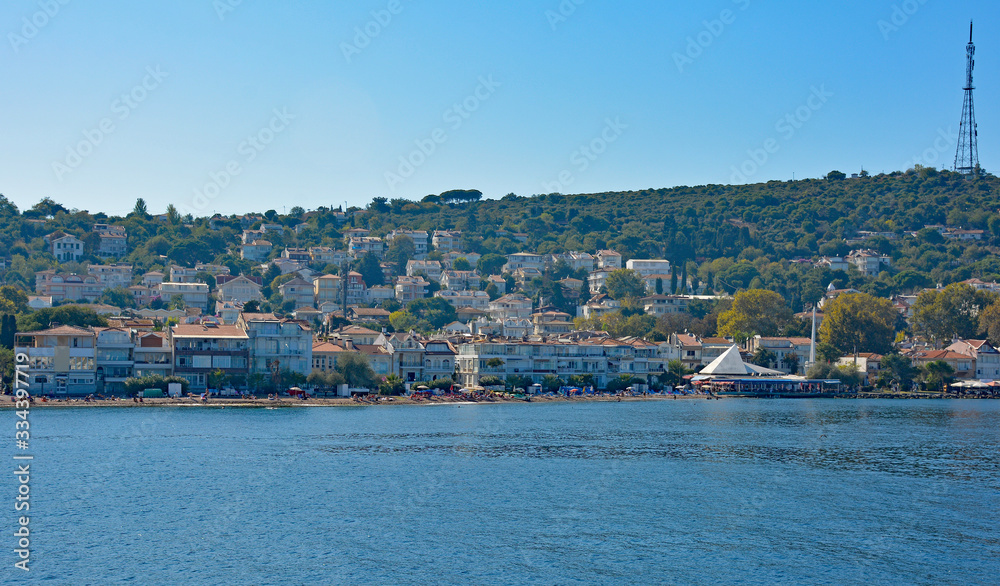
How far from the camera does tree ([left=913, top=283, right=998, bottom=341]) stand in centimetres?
12344

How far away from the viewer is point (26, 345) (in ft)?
245

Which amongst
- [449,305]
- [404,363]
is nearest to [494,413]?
[404,363]

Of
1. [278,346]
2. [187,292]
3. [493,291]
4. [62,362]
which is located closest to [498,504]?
[278,346]

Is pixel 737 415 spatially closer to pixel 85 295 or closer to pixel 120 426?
pixel 120 426

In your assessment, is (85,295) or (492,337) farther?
(85,295)

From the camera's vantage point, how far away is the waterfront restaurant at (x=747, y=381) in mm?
101625

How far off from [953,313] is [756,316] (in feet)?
76.1

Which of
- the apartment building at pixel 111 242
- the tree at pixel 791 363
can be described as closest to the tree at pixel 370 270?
the apartment building at pixel 111 242

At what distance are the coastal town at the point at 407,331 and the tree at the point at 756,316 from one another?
129 cm

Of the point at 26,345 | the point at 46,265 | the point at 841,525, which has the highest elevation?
the point at 46,265

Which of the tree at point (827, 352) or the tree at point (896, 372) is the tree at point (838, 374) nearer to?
the tree at point (896, 372)

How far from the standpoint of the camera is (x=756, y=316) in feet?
416

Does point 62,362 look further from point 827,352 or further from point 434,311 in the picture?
point 827,352

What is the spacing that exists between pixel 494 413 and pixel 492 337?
78.7 feet
